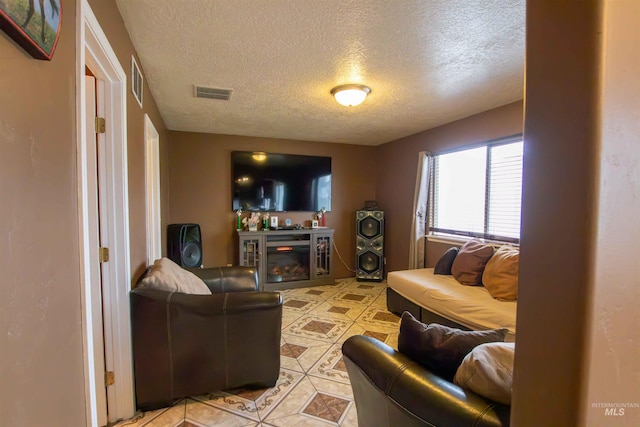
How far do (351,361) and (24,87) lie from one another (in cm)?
140

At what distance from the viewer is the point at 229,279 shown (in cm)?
269

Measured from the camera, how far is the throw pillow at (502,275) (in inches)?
99.6

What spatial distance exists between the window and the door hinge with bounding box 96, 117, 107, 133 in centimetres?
318

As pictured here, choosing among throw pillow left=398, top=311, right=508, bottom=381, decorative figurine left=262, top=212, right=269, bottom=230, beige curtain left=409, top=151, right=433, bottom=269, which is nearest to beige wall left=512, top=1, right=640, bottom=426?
throw pillow left=398, top=311, right=508, bottom=381

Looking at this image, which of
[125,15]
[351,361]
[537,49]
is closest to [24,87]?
[537,49]

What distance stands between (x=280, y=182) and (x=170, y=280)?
2907mm

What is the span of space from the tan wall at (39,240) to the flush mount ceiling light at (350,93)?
1.95 m

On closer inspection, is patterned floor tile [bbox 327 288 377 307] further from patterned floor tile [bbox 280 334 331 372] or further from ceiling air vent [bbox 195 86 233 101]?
ceiling air vent [bbox 195 86 233 101]

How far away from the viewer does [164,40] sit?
188 cm

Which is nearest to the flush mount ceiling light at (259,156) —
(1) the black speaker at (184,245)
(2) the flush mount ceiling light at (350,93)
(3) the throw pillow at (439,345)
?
(1) the black speaker at (184,245)

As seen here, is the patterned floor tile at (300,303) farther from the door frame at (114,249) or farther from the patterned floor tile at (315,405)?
the door frame at (114,249)

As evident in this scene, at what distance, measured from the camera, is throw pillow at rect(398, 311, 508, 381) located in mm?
1163

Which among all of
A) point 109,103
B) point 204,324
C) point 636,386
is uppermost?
point 109,103

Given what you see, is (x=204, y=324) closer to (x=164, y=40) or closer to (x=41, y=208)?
(x=41, y=208)
